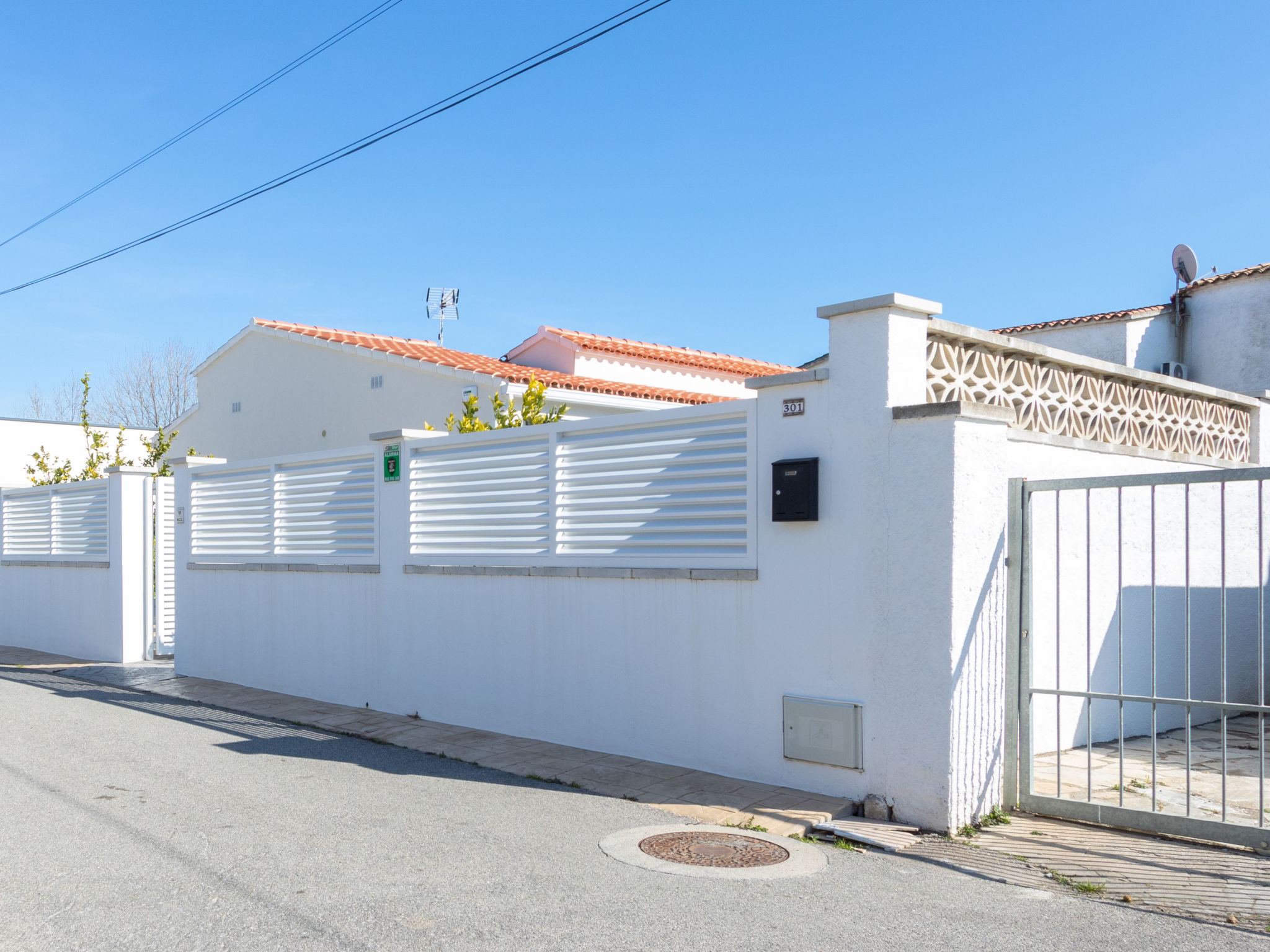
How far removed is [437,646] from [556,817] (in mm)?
3500

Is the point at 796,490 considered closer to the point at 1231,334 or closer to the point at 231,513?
the point at 231,513

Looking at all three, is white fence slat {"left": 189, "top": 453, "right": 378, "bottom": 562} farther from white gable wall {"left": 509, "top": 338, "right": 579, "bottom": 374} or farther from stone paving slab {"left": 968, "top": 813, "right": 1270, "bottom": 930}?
white gable wall {"left": 509, "top": 338, "right": 579, "bottom": 374}

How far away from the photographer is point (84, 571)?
15172 mm

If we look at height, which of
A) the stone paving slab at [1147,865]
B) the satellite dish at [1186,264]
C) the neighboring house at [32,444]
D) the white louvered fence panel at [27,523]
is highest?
the satellite dish at [1186,264]

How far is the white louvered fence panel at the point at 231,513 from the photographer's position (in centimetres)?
1186

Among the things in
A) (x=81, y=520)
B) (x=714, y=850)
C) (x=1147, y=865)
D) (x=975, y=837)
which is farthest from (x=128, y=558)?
(x=1147, y=865)

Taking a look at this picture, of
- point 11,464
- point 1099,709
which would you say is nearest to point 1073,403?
point 1099,709

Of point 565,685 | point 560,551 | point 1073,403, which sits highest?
point 1073,403

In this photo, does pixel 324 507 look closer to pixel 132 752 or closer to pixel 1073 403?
pixel 132 752

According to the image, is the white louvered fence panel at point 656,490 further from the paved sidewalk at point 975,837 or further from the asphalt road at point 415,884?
the asphalt road at point 415,884

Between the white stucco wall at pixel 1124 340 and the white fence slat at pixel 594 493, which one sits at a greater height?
the white stucco wall at pixel 1124 340

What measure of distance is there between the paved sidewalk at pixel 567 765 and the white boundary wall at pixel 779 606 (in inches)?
6.0

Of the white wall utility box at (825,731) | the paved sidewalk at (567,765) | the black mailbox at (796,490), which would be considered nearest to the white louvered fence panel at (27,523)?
the paved sidewalk at (567,765)

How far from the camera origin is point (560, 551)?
27.7 ft
